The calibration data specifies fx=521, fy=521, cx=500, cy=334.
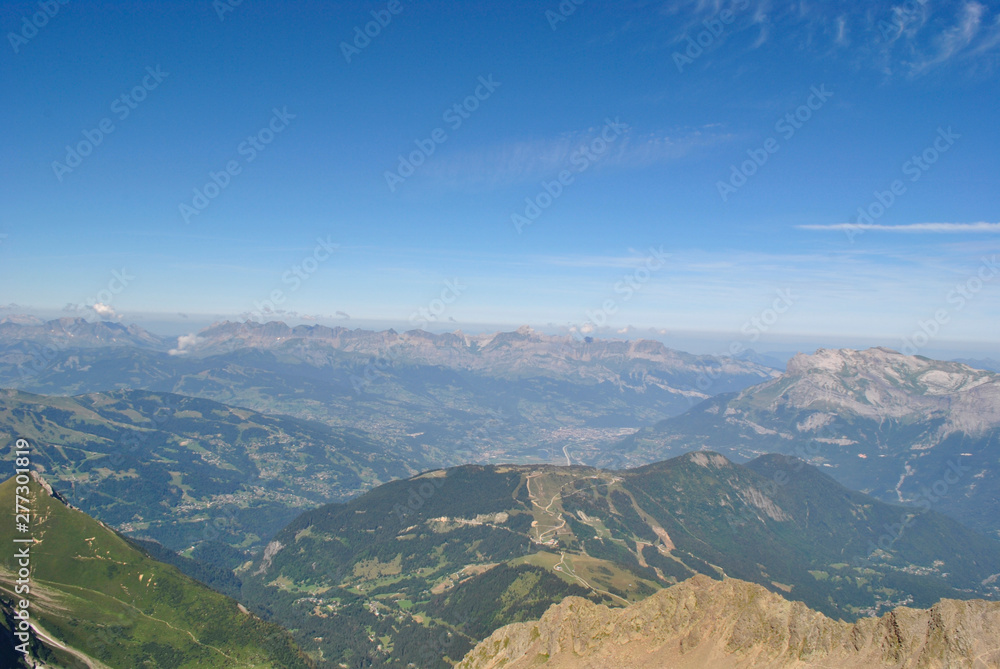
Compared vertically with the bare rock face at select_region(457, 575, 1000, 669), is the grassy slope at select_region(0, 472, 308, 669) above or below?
below

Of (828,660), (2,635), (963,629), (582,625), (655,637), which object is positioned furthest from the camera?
(2,635)

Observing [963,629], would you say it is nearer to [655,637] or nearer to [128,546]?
[655,637]

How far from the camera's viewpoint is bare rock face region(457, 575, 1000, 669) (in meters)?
71.2

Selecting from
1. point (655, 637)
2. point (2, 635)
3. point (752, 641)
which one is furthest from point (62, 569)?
point (752, 641)

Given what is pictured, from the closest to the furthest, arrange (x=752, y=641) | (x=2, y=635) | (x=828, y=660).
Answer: (x=828, y=660) → (x=752, y=641) → (x=2, y=635)

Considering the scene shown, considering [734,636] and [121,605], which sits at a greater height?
[734,636]

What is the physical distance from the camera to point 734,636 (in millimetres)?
89562

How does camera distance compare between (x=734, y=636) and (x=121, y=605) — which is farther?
(x=121, y=605)

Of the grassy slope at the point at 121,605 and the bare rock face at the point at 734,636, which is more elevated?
the bare rock face at the point at 734,636

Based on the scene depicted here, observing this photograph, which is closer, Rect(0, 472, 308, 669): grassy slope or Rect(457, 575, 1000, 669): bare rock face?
Rect(457, 575, 1000, 669): bare rock face

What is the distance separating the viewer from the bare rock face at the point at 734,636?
71.2 metres

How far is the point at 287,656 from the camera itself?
16450 centimetres

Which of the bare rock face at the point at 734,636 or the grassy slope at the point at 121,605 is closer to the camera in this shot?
the bare rock face at the point at 734,636

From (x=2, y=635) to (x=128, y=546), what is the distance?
7102 cm
